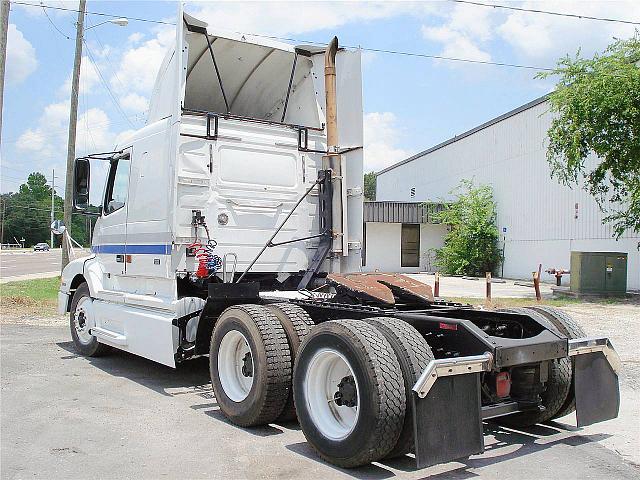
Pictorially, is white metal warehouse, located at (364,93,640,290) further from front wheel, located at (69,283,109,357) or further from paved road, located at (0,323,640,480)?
paved road, located at (0,323,640,480)

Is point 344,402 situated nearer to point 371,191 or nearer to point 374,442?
point 374,442

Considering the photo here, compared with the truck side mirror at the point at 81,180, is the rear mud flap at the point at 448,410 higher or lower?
lower

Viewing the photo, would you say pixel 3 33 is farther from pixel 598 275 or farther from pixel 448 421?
pixel 598 275

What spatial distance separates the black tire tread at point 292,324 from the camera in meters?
6.00

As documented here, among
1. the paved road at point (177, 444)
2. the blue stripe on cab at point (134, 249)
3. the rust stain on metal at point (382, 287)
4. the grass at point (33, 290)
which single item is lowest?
the paved road at point (177, 444)

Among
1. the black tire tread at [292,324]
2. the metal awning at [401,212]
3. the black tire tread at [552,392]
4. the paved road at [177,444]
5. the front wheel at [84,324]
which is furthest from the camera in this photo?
the metal awning at [401,212]

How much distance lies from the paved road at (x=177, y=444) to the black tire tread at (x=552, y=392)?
0.13 metres

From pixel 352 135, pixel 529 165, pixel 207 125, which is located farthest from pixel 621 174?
pixel 207 125

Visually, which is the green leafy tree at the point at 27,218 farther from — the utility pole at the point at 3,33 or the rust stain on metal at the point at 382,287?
the rust stain on metal at the point at 382,287

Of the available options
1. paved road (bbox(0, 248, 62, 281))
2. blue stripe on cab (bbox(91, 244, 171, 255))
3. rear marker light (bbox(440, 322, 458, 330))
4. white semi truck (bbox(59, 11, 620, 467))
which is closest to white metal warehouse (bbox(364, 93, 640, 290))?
paved road (bbox(0, 248, 62, 281))

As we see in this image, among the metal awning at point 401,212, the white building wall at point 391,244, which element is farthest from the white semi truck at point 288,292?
the white building wall at point 391,244

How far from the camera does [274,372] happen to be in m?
5.86

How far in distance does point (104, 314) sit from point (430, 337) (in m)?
5.21

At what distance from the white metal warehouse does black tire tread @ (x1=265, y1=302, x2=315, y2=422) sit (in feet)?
68.9
